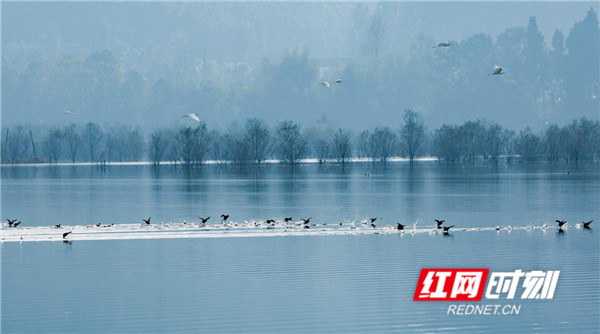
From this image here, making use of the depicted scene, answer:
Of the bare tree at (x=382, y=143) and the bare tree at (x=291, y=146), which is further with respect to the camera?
the bare tree at (x=382, y=143)

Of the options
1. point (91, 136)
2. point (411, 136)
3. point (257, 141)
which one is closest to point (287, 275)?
point (257, 141)

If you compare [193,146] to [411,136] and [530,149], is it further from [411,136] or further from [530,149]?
[530,149]

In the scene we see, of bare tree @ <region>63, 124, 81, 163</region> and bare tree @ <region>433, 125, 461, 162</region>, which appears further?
bare tree @ <region>63, 124, 81, 163</region>

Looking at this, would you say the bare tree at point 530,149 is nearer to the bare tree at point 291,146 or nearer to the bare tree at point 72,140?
the bare tree at point 291,146

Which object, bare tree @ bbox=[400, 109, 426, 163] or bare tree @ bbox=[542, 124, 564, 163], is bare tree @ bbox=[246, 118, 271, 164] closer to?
Answer: bare tree @ bbox=[400, 109, 426, 163]

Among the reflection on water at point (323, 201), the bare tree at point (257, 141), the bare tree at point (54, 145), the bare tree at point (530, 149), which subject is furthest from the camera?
the bare tree at point (54, 145)

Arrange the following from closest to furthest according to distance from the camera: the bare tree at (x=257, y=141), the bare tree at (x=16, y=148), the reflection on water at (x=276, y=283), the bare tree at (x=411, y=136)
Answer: the reflection on water at (x=276, y=283) < the bare tree at (x=257, y=141) < the bare tree at (x=411, y=136) < the bare tree at (x=16, y=148)

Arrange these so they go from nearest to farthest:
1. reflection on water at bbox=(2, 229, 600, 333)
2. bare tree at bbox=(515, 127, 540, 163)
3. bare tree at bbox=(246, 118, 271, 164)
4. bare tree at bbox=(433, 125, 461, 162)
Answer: reflection on water at bbox=(2, 229, 600, 333) < bare tree at bbox=(246, 118, 271, 164) < bare tree at bbox=(515, 127, 540, 163) < bare tree at bbox=(433, 125, 461, 162)

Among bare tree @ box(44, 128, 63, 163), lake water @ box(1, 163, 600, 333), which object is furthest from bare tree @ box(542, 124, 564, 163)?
lake water @ box(1, 163, 600, 333)

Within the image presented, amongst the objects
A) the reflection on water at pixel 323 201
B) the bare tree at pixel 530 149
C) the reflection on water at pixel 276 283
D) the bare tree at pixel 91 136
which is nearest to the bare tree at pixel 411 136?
the bare tree at pixel 530 149

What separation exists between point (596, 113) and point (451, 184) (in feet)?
273

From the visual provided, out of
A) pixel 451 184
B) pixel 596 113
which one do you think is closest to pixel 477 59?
pixel 596 113

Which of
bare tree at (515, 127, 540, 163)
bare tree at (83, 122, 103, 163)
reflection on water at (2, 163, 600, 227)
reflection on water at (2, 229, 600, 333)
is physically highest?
bare tree at (83, 122, 103, 163)

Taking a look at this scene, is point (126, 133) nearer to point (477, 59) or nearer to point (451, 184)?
point (477, 59)
